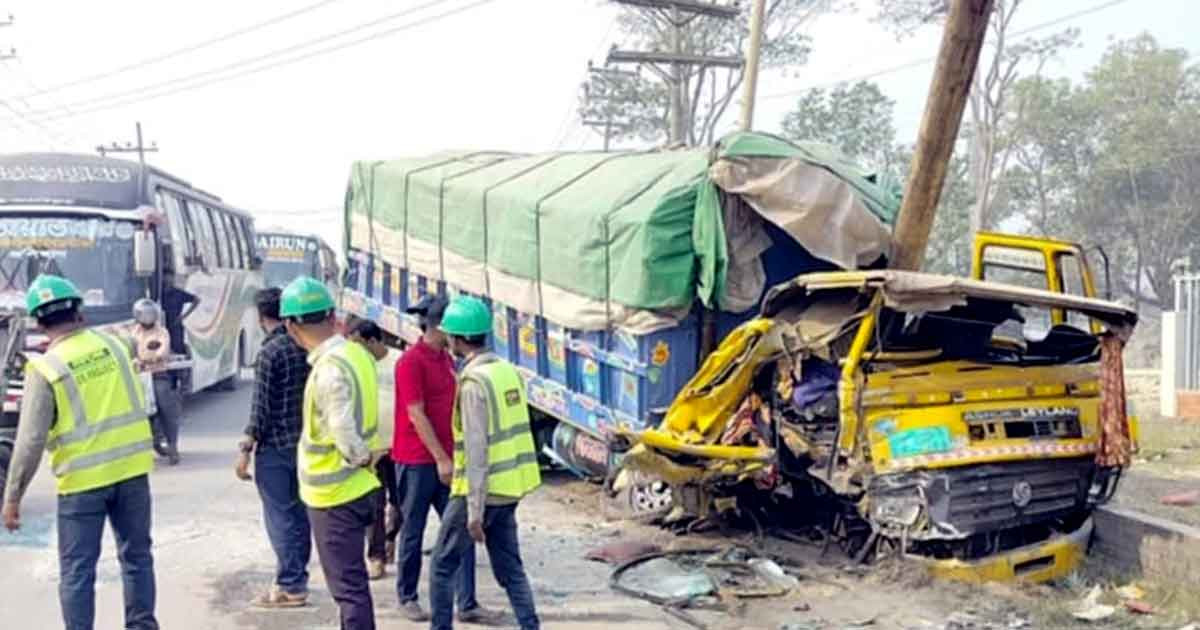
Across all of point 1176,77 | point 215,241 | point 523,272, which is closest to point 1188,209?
point 1176,77

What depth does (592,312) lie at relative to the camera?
9320 mm

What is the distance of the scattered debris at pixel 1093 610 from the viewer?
6842 millimetres

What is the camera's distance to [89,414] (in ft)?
18.1

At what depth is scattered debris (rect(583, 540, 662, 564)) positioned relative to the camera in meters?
8.20

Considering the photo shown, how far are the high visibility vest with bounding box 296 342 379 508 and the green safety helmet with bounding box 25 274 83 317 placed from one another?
109 centimetres

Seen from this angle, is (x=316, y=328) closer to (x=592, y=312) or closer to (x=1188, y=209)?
(x=592, y=312)

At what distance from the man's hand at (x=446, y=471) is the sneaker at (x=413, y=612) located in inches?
33.0

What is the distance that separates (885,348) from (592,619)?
2.52m

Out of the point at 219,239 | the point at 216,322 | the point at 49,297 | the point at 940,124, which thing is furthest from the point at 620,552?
the point at 219,239

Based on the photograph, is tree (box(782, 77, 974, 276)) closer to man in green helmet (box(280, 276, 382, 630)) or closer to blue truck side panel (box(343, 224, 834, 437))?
blue truck side panel (box(343, 224, 834, 437))

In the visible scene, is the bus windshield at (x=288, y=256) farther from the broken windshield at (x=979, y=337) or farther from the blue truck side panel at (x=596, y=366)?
the broken windshield at (x=979, y=337)

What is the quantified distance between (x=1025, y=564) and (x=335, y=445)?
4.17 metres

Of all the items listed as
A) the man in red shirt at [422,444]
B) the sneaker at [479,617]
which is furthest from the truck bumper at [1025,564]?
the man in red shirt at [422,444]

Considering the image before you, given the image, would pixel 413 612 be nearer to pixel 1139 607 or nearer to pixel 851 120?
pixel 1139 607
